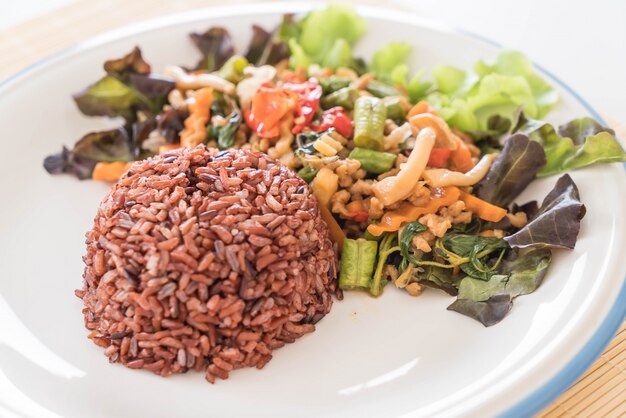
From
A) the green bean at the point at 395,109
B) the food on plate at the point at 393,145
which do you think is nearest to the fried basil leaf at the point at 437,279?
the food on plate at the point at 393,145

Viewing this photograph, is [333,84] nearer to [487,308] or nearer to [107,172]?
[107,172]

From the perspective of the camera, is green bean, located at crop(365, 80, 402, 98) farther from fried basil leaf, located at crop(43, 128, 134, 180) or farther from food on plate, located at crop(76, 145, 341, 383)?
fried basil leaf, located at crop(43, 128, 134, 180)

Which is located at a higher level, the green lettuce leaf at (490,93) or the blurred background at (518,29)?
the green lettuce leaf at (490,93)

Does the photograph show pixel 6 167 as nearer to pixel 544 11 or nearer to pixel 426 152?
pixel 426 152

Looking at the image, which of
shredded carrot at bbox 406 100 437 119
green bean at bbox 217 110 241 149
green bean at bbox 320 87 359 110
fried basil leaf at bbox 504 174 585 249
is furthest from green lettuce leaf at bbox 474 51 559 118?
green bean at bbox 217 110 241 149

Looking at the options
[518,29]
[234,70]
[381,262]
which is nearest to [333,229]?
[381,262]

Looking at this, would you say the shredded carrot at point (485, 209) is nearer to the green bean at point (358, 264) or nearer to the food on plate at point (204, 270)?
the green bean at point (358, 264)

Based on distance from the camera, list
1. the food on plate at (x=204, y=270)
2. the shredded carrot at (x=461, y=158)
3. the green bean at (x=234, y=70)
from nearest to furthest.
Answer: the food on plate at (x=204, y=270) < the shredded carrot at (x=461, y=158) < the green bean at (x=234, y=70)
